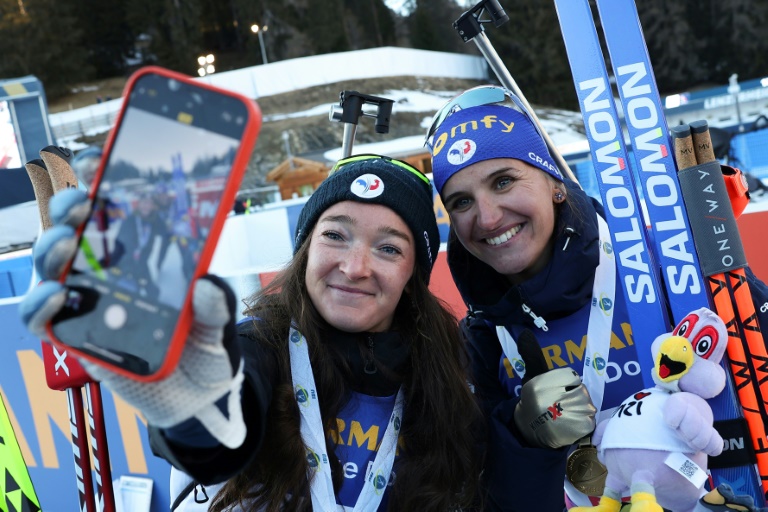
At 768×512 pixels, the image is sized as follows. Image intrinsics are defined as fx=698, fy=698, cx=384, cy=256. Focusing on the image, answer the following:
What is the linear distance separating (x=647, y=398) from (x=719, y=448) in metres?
0.18

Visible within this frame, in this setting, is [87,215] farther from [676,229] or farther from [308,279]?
[676,229]

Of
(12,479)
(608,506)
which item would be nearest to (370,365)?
(608,506)

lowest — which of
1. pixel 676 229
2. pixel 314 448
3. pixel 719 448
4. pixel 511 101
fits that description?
pixel 719 448

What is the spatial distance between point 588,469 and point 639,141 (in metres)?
0.92

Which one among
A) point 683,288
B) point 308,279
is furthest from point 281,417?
point 683,288

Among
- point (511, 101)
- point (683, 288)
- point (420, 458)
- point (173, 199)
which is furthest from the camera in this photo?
point (511, 101)

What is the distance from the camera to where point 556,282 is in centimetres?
192

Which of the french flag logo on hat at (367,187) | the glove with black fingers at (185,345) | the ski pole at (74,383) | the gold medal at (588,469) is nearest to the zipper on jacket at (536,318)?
the gold medal at (588,469)

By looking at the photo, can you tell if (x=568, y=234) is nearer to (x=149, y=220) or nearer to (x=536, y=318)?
(x=536, y=318)

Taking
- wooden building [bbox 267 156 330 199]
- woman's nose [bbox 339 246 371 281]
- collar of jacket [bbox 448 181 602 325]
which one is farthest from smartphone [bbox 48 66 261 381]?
wooden building [bbox 267 156 330 199]

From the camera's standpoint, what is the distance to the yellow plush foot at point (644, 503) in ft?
4.72

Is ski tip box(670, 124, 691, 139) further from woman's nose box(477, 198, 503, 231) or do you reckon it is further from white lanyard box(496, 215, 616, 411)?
woman's nose box(477, 198, 503, 231)

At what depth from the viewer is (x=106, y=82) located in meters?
41.6

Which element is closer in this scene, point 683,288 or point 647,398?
point 647,398
